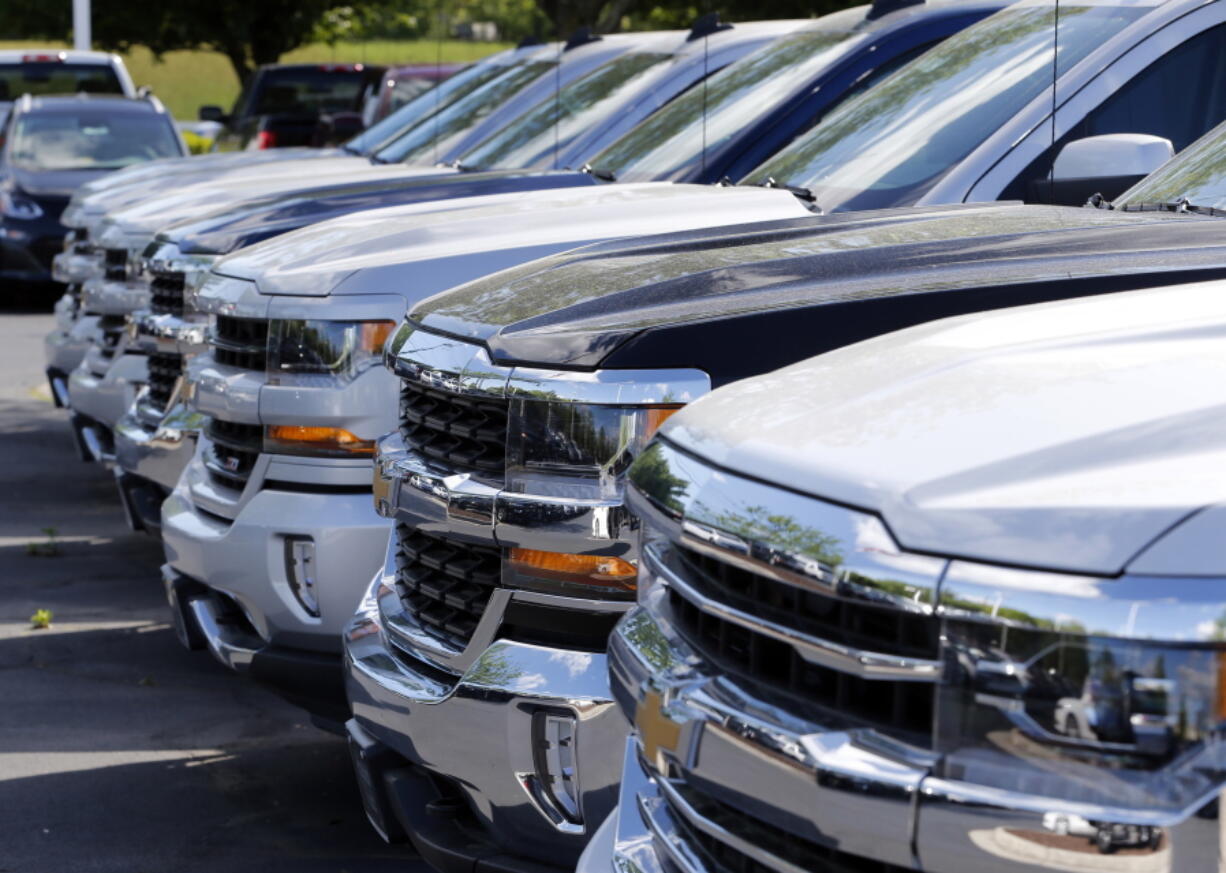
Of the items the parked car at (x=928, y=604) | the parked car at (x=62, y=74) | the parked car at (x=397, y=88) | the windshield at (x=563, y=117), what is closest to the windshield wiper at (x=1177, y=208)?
the parked car at (x=928, y=604)

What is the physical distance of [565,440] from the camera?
3324 millimetres

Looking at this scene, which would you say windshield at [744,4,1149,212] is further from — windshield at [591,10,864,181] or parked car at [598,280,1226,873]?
parked car at [598,280,1226,873]

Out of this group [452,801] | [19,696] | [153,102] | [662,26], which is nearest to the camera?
[452,801]

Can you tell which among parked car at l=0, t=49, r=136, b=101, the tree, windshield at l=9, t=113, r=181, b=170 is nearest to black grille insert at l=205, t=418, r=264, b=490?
windshield at l=9, t=113, r=181, b=170

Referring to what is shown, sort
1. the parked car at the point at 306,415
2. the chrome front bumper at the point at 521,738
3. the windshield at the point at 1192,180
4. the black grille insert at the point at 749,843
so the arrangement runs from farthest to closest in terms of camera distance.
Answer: the parked car at the point at 306,415 < the windshield at the point at 1192,180 < the chrome front bumper at the point at 521,738 < the black grille insert at the point at 749,843

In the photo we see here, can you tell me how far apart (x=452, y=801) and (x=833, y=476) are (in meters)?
1.75

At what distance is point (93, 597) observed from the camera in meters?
7.55

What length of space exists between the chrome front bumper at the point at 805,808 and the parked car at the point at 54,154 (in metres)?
15.3

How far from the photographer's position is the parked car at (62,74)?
872 inches

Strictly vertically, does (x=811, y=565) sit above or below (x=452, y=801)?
above

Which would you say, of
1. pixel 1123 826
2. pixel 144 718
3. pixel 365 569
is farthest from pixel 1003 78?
pixel 1123 826

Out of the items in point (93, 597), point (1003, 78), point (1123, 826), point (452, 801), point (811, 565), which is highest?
point (1003, 78)

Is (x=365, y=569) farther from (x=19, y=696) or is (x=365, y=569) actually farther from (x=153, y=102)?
(x=153, y=102)

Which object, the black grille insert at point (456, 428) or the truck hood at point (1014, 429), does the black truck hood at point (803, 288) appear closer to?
the black grille insert at point (456, 428)
